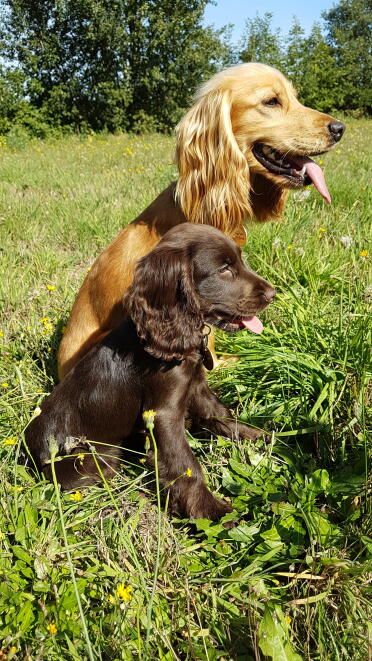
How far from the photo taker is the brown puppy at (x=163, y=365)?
2.03 m

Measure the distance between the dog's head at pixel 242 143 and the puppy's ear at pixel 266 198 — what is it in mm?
102

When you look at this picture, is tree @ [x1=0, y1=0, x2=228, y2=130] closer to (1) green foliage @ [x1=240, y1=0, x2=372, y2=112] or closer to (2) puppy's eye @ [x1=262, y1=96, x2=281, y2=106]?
(1) green foliage @ [x1=240, y1=0, x2=372, y2=112]

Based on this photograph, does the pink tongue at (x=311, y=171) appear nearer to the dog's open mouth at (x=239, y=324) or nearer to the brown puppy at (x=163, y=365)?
the brown puppy at (x=163, y=365)

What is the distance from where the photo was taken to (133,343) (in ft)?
7.30

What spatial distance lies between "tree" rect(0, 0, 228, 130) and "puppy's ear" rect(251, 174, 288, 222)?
19.5 m

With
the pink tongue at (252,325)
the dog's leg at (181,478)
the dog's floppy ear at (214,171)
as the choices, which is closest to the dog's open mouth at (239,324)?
the pink tongue at (252,325)

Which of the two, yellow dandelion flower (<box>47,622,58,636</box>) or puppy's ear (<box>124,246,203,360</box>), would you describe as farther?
puppy's ear (<box>124,246,203,360</box>)

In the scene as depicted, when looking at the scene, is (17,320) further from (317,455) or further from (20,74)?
(20,74)

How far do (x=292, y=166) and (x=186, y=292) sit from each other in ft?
4.52

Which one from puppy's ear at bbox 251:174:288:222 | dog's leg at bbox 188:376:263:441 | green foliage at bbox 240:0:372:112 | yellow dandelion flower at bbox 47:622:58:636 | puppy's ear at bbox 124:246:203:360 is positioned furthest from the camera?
green foliage at bbox 240:0:372:112

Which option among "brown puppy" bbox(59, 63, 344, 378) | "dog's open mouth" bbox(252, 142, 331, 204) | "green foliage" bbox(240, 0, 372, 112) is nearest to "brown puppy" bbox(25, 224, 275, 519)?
"brown puppy" bbox(59, 63, 344, 378)

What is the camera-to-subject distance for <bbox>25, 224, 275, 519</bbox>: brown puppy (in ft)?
6.66

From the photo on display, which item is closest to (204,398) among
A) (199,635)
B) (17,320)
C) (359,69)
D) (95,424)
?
(95,424)

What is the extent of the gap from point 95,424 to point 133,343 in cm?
43
